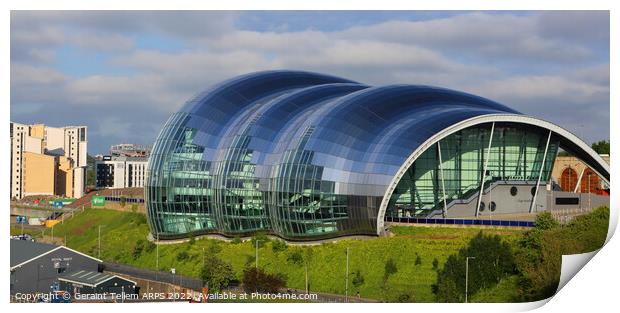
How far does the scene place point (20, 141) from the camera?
179 meters

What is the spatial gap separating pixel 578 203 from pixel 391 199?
22227 mm

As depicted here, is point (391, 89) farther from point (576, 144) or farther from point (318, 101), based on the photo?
point (576, 144)

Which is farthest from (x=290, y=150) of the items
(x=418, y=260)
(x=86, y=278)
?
(x=86, y=278)

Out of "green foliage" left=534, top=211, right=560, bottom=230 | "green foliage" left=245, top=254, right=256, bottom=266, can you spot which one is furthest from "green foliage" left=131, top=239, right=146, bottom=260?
"green foliage" left=534, top=211, right=560, bottom=230

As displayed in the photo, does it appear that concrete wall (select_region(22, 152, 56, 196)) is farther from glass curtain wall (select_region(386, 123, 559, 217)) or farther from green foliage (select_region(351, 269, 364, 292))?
green foliage (select_region(351, 269, 364, 292))

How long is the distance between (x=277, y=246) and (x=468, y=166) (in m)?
18.8

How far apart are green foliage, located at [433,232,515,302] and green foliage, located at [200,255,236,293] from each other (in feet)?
51.6

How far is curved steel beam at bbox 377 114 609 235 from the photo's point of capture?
81.8 m

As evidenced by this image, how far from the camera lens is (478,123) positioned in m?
85.5

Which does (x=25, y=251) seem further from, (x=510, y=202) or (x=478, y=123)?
(x=510, y=202)

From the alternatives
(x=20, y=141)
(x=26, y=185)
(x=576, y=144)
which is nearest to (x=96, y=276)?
(x=576, y=144)

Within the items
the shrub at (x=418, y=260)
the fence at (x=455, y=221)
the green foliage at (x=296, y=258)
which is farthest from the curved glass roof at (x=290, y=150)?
the shrub at (x=418, y=260)

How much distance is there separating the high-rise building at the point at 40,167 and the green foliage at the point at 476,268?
117736 millimetres

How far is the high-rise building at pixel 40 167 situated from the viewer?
17750 cm
